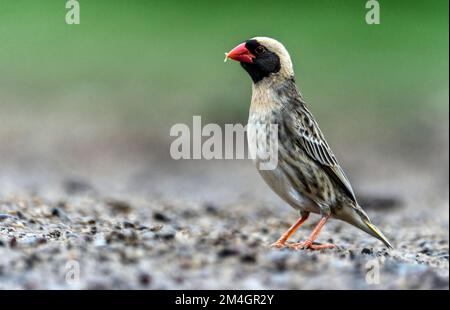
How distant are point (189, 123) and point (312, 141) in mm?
9884

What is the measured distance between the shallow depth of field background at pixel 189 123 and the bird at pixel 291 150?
0.48 metres

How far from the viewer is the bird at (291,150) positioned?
295 inches

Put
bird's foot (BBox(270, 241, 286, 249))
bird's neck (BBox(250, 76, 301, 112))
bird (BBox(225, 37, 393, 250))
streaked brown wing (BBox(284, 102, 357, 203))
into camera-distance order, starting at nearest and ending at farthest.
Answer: bird's foot (BBox(270, 241, 286, 249))
bird (BBox(225, 37, 393, 250))
streaked brown wing (BBox(284, 102, 357, 203))
bird's neck (BBox(250, 76, 301, 112))

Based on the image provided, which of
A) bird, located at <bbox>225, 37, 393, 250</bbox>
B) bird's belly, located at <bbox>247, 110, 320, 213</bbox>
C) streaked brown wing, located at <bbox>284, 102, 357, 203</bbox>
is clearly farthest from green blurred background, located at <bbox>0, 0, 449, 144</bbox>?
bird's belly, located at <bbox>247, 110, 320, 213</bbox>

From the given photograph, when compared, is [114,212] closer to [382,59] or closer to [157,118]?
[157,118]

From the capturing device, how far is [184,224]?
353 inches

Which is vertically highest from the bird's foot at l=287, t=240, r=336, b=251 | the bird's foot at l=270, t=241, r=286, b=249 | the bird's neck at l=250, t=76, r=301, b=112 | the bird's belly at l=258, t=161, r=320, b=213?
the bird's neck at l=250, t=76, r=301, b=112

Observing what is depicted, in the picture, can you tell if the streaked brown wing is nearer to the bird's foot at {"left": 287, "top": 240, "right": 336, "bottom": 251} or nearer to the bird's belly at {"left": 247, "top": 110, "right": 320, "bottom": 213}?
the bird's belly at {"left": 247, "top": 110, "right": 320, "bottom": 213}

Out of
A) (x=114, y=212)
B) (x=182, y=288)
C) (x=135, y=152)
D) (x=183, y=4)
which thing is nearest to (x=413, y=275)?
(x=182, y=288)

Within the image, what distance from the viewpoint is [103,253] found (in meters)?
6.12

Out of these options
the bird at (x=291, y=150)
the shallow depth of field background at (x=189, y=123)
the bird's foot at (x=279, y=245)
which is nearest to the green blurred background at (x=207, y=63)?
the shallow depth of field background at (x=189, y=123)

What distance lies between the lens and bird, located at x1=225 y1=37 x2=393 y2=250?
7488 millimetres

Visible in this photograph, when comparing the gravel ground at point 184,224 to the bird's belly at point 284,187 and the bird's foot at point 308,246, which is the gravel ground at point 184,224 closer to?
the bird's foot at point 308,246
